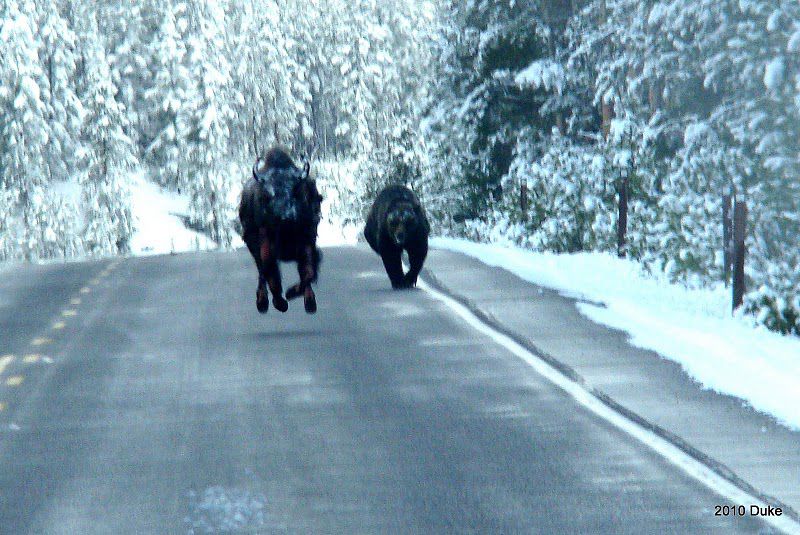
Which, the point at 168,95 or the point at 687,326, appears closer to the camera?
the point at 687,326

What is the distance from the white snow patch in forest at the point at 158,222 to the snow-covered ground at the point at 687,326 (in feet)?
148

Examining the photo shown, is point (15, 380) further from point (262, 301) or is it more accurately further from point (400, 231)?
point (400, 231)

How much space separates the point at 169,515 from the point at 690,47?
13742 mm

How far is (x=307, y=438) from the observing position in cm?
945

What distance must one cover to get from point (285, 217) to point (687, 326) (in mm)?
4136

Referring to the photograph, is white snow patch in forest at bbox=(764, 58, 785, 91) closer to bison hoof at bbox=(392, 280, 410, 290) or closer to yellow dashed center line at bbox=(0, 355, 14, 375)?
bison hoof at bbox=(392, 280, 410, 290)

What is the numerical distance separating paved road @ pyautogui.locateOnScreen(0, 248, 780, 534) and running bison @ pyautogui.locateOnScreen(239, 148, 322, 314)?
2.22 ft

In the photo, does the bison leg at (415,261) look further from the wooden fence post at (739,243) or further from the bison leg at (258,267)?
the wooden fence post at (739,243)

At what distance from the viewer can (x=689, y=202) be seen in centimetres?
1869

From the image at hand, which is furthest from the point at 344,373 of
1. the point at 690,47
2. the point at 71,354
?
the point at 690,47

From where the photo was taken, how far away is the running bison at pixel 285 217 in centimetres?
1380

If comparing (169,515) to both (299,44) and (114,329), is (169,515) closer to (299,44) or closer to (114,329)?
(114,329)

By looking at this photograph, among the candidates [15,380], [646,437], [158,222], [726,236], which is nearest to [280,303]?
[15,380]

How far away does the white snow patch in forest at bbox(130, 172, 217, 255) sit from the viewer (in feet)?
224
